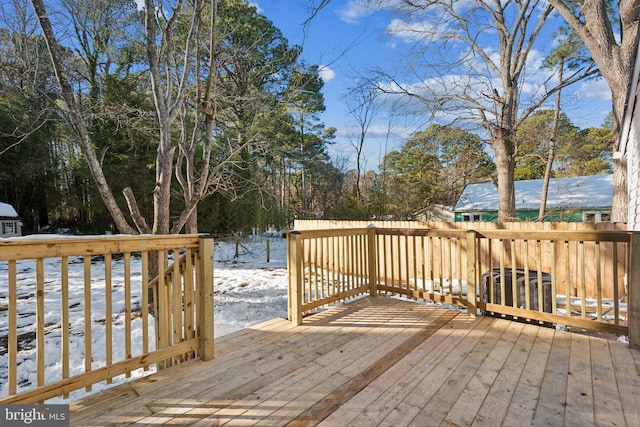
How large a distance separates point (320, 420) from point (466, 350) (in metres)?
A: 1.48

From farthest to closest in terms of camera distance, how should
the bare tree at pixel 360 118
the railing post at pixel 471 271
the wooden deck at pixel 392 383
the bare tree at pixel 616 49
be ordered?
the bare tree at pixel 360 118, the bare tree at pixel 616 49, the railing post at pixel 471 271, the wooden deck at pixel 392 383

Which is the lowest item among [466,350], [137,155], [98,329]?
[98,329]

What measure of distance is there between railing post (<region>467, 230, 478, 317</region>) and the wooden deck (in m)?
0.35

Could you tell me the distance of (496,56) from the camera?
9.30 metres

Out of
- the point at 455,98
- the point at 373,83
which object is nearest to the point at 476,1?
the point at 455,98

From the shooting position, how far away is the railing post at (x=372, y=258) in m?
4.14

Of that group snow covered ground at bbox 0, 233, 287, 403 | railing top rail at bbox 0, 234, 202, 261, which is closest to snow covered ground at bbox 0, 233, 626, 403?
snow covered ground at bbox 0, 233, 287, 403

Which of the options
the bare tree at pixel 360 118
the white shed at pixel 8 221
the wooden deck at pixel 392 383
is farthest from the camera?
the bare tree at pixel 360 118

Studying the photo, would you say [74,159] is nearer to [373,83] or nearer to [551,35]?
[373,83]

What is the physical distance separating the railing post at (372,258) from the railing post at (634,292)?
248cm

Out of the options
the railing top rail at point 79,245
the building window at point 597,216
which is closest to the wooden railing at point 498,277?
the railing top rail at point 79,245

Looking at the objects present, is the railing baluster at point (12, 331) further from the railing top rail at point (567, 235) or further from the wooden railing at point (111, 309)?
the railing top rail at point (567, 235)

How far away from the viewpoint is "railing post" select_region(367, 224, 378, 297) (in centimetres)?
414

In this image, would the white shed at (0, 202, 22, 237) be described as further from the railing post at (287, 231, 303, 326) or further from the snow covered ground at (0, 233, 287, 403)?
the railing post at (287, 231, 303, 326)
